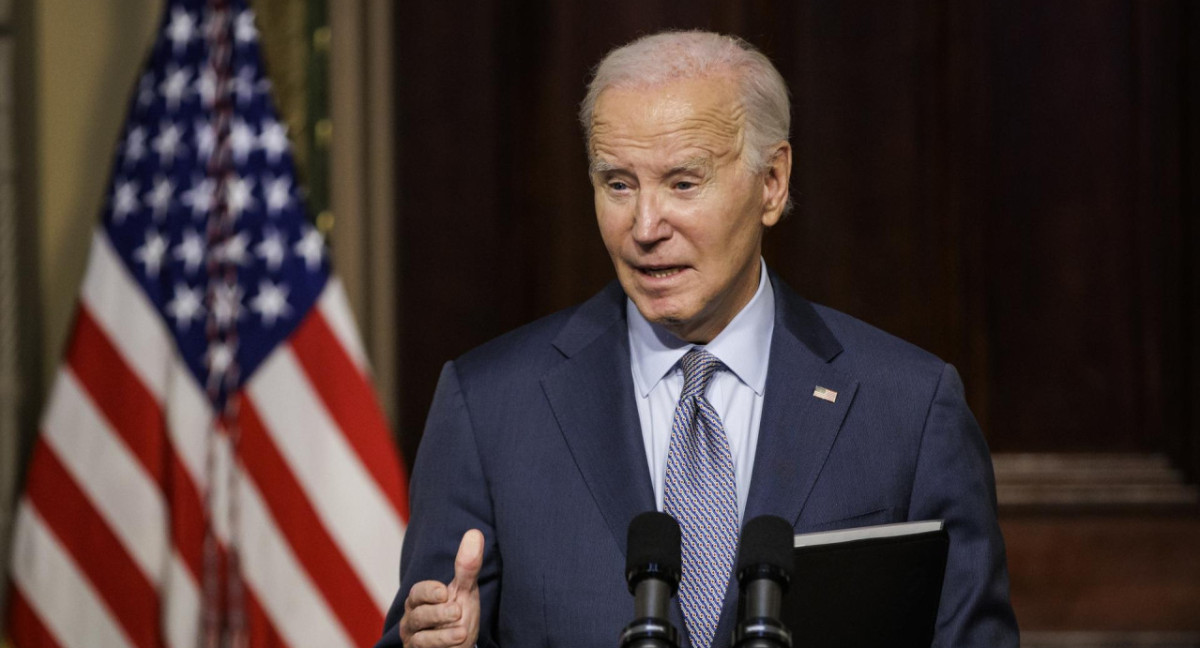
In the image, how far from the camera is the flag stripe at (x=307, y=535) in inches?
121

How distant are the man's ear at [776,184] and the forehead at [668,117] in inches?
5.6

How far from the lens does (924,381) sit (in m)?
1.90

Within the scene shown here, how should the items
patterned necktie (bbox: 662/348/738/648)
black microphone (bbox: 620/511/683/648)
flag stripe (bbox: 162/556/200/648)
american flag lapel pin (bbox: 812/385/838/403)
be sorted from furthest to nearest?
flag stripe (bbox: 162/556/200/648) → american flag lapel pin (bbox: 812/385/838/403) → patterned necktie (bbox: 662/348/738/648) → black microphone (bbox: 620/511/683/648)

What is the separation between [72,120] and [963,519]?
259 cm

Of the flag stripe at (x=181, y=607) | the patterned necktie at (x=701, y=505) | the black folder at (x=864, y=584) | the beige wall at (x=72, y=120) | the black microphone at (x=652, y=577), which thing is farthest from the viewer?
the beige wall at (x=72, y=120)

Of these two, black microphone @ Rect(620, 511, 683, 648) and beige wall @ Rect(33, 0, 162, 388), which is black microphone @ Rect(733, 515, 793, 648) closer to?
black microphone @ Rect(620, 511, 683, 648)

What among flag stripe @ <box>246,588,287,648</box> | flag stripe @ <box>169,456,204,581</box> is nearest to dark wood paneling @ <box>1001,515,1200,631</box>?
flag stripe @ <box>246,588,287,648</box>

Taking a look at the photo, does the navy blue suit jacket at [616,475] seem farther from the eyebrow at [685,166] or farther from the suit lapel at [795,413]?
the eyebrow at [685,166]

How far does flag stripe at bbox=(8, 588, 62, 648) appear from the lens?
3.09 metres

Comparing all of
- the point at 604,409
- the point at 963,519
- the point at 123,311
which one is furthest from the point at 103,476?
the point at 963,519

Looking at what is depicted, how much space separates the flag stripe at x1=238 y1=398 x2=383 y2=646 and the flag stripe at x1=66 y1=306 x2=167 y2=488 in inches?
9.2

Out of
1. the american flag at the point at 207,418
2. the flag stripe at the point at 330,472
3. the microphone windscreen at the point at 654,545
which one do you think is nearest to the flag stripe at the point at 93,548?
the american flag at the point at 207,418

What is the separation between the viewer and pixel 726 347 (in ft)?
6.37

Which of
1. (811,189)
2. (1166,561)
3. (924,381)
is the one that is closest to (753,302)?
(924,381)
